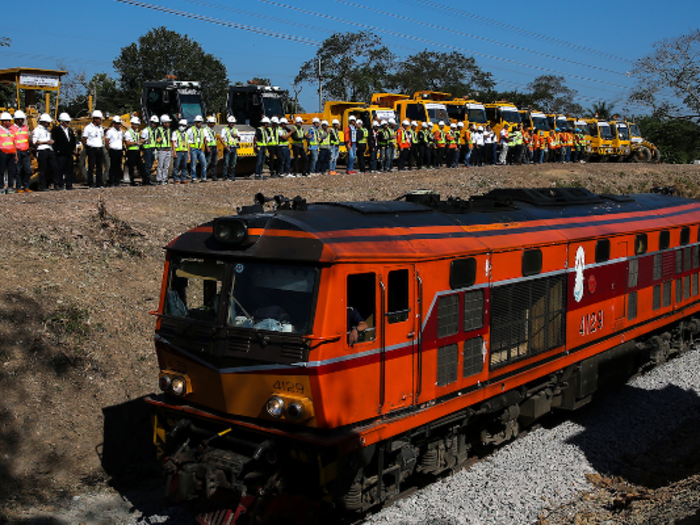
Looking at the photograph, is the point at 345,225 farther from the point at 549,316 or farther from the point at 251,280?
the point at 549,316

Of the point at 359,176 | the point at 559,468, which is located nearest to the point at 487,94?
the point at 359,176

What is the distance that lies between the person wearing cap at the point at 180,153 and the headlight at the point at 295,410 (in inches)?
541

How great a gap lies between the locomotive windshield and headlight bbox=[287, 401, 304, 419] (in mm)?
615

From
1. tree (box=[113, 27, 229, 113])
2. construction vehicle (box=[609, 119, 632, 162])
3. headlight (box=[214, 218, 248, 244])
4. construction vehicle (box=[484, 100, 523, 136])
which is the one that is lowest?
headlight (box=[214, 218, 248, 244])

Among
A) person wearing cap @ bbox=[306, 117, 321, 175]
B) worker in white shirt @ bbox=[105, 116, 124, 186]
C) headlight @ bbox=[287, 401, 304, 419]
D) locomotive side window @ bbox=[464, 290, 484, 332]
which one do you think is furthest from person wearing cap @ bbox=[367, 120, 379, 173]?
headlight @ bbox=[287, 401, 304, 419]

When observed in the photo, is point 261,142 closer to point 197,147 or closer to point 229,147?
point 229,147

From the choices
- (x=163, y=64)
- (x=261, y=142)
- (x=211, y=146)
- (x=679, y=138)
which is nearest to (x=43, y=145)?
(x=211, y=146)

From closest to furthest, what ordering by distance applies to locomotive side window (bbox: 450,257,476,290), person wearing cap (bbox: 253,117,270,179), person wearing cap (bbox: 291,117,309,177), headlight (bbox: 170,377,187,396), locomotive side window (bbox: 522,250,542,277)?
headlight (bbox: 170,377,187,396)
locomotive side window (bbox: 450,257,476,290)
locomotive side window (bbox: 522,250,542,277)
person wearing cap (bbox: 253,117,270,179)
person wearing cap (bbox: 291,117,309,177)

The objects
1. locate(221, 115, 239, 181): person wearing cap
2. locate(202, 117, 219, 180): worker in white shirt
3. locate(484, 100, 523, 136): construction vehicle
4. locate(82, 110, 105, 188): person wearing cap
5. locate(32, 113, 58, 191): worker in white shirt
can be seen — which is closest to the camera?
locate(32, 113, 58, 191): worker in white shirt

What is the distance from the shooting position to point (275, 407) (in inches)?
233

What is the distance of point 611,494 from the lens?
26.2 feet

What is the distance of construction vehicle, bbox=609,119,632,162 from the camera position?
3791 cm

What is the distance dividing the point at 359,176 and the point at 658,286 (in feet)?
36.7

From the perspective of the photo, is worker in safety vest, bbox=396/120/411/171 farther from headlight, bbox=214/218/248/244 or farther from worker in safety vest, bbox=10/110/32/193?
headlight, bbox=214/218/248/244
